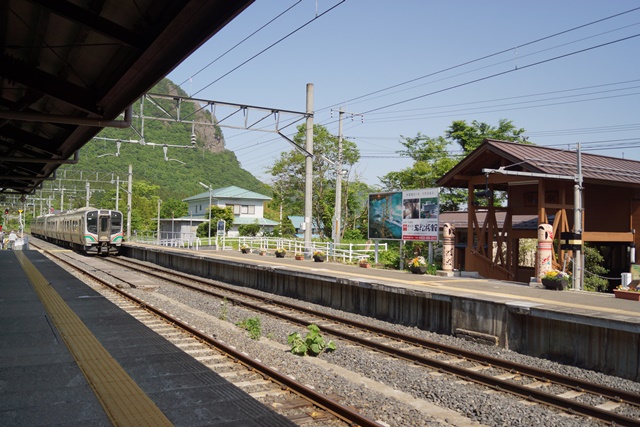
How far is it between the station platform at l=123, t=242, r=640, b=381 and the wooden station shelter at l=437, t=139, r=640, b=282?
3880 mm

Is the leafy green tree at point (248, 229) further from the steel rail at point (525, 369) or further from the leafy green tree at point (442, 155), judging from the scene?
the steel rail at point (525, 369)

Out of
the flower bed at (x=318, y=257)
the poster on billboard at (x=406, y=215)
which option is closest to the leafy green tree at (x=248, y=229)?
the flower bed at (x=318, y=257)

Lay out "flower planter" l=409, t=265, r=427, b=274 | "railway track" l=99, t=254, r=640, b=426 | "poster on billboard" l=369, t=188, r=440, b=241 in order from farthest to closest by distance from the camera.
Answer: "poster on billboard" l=369, t=188, r=440, b=241 → "flower planter" l=409, t=265, r=427, b=274 → "railway track" l=99, t=254, r=640, b=426

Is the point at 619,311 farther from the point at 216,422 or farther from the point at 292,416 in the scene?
the point at 216,422

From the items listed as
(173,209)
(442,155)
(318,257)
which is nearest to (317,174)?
(442,155)

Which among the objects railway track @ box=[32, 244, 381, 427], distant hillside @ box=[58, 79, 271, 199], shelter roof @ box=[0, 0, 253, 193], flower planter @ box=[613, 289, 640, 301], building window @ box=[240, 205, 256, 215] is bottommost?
railway track @ box=[32, 244, 381, 427]

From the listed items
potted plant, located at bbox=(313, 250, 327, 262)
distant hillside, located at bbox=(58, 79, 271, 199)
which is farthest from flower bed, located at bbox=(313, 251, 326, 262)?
distant hillside, located at bbox=(58, 79, 271, 199)

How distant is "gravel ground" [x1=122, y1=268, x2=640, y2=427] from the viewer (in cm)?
651

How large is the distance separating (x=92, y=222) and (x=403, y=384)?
110 feet

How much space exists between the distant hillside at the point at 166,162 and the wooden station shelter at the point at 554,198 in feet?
154

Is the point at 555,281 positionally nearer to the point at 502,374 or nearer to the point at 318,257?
the point at 502,374

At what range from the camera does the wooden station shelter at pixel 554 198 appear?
19141 millimetres

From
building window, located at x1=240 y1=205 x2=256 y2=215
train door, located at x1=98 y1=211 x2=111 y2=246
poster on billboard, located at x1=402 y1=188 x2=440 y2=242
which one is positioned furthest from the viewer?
building window, located at x1=240 y1=205 x2=256 y2=215

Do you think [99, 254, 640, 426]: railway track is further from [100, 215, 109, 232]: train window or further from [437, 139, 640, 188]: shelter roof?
[100, 215, 109, 232]: train window
